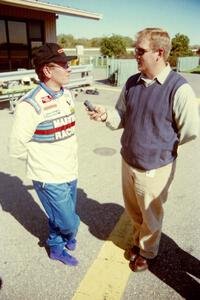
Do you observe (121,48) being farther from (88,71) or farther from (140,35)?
(140,35)

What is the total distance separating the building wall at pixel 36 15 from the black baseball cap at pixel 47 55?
Result: 46.1ft

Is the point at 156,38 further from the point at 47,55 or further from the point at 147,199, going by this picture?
the point at 147,199

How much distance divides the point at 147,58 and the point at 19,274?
226cm

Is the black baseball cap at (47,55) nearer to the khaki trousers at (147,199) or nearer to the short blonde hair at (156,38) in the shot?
the short blonde hair at (156,38)

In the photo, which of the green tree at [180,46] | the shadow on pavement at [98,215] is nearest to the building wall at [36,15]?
the shadow on pavement at [98,215]

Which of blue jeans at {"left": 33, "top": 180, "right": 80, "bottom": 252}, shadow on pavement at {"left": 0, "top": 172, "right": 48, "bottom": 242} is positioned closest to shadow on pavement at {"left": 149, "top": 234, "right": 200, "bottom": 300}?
blue jeans at {"left": 33, "top": 180, "right": 80, "bottom": 252}

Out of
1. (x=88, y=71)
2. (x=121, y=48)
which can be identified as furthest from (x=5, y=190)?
(x=121, y=48)

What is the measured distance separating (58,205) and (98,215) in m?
1.29

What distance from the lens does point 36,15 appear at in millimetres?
16188

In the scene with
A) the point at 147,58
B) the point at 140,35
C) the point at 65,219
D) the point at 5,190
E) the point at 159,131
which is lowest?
the point at 5,190

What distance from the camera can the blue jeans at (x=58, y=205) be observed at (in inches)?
105

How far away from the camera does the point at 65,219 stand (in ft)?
9.05

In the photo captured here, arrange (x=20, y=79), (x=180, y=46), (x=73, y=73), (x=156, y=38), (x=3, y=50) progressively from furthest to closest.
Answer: (x=180, y=46), (x=3, y=50), (x=73, y=73), (x=20, y=79), (x=156, y=38)

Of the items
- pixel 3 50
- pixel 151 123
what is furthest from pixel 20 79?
pixel 151 123
